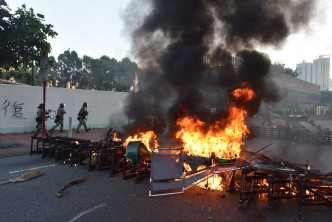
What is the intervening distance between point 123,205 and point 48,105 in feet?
43.6

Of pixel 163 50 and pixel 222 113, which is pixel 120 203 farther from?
pixel 163 50

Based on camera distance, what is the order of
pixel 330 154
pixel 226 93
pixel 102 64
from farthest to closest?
1. pixel 102 64
2. pixel 330 154
3. pixel 226 93

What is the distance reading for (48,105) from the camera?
15047 mm

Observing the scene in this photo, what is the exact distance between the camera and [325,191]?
4.44 metres

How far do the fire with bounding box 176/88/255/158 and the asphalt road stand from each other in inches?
81.6

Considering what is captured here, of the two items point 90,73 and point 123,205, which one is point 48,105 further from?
point 90,73

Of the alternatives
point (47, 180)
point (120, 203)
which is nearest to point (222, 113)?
point (120, 203)

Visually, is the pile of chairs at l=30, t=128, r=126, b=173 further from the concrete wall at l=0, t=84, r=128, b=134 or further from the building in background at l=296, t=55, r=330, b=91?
the building in background at l=296, t=55, r=330, b=91

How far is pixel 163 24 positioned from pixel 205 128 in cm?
504

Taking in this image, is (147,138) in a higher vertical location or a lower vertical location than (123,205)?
higher

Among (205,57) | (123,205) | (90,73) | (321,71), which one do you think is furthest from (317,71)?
(123,205)

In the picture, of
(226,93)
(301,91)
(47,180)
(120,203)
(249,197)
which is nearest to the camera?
(120,203)

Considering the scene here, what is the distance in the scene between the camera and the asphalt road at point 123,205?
380 centimetres

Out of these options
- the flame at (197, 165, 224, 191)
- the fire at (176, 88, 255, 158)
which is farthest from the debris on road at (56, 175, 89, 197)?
the fire at (176, 88, 255, 158)
